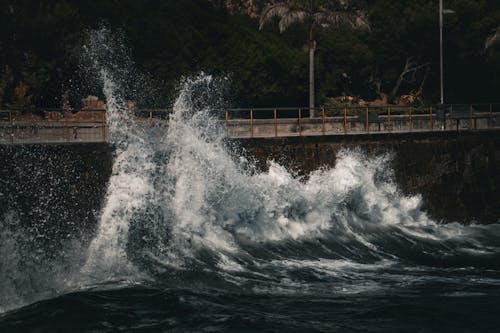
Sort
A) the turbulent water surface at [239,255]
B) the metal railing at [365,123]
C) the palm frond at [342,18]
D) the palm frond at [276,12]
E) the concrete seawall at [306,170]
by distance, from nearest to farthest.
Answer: the turbulent water surface at [239,255]
the concrete seawall at [306,170]
the metal railing at [365,123]
the palm frond at [342,18]
the palm frond at [276,12]

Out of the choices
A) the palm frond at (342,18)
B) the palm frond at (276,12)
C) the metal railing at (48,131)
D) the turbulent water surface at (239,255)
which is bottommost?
the turbulent water surface at (239,255)

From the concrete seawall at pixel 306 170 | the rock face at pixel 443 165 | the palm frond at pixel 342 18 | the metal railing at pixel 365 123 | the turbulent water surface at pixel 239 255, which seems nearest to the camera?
the turbulent water surface at pixel 239 255

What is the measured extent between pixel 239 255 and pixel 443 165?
976cm

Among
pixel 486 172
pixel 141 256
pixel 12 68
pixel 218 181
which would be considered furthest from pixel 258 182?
pixel 12 68

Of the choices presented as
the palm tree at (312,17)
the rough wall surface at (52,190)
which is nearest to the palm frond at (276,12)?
the palm tree at (312,17)

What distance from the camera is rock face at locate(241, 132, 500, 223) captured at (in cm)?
2536

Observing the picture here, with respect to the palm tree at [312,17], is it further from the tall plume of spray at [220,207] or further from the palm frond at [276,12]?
the tall plume of spray at [220,207]

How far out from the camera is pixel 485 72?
56.7m

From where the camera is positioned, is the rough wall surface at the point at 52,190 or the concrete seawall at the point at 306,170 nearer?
the rough wall surface at the point at 52,190

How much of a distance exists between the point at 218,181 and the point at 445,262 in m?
6.21

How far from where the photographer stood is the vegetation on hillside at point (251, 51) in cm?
4019

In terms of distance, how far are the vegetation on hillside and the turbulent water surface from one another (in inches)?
637

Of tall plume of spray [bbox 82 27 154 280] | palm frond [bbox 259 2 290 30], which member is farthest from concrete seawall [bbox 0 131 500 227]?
palm frond [bbox 259 2 290 30]

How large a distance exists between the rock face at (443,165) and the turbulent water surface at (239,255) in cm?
45
